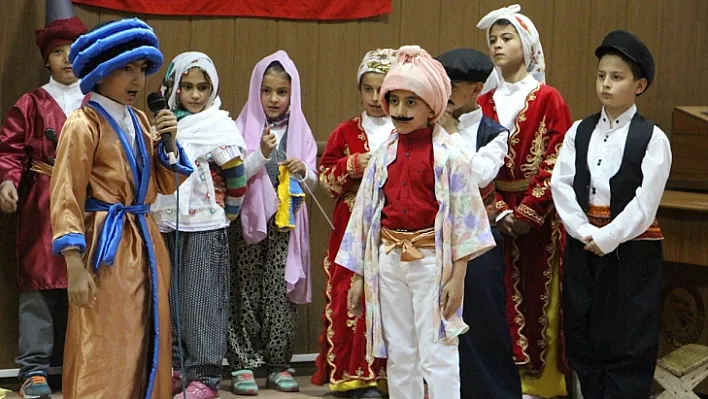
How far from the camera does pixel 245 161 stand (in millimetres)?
4520

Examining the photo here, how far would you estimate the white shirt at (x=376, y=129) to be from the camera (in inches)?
175

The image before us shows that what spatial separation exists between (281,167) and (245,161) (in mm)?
171

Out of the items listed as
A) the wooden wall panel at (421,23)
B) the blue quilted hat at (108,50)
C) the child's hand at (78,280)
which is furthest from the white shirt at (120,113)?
the wooden wall panel at (421,23)

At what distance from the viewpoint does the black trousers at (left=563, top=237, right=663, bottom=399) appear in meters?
4.08

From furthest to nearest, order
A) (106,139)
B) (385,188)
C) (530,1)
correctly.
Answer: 1. (530,1)
2. (385,188)
3. (106,139)

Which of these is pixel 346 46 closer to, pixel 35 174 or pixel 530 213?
pixel 530 213

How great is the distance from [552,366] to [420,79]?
64.7 inches

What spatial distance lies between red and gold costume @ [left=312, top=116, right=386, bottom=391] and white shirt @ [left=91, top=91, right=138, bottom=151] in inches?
47.3

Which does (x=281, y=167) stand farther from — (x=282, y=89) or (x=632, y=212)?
(x=632, y=212)

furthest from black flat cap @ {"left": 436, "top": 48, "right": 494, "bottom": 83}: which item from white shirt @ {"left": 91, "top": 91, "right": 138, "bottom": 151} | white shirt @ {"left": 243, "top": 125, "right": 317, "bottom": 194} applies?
white shirt @ {"left": 91, "top": 91, "right": 138, "bottom": 151}

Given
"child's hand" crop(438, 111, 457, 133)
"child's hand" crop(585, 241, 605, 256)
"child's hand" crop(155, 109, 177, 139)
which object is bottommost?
"child's hand" crop(585, 241, 605, 256)

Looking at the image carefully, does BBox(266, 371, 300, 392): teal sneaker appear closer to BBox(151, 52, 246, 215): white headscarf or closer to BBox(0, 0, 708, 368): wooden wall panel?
BBox(0, 0, 708, 368): wooden wall panel

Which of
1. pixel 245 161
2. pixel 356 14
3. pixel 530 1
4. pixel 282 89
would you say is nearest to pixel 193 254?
pixel 245 161

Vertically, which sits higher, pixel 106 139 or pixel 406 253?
pixel 106 139
